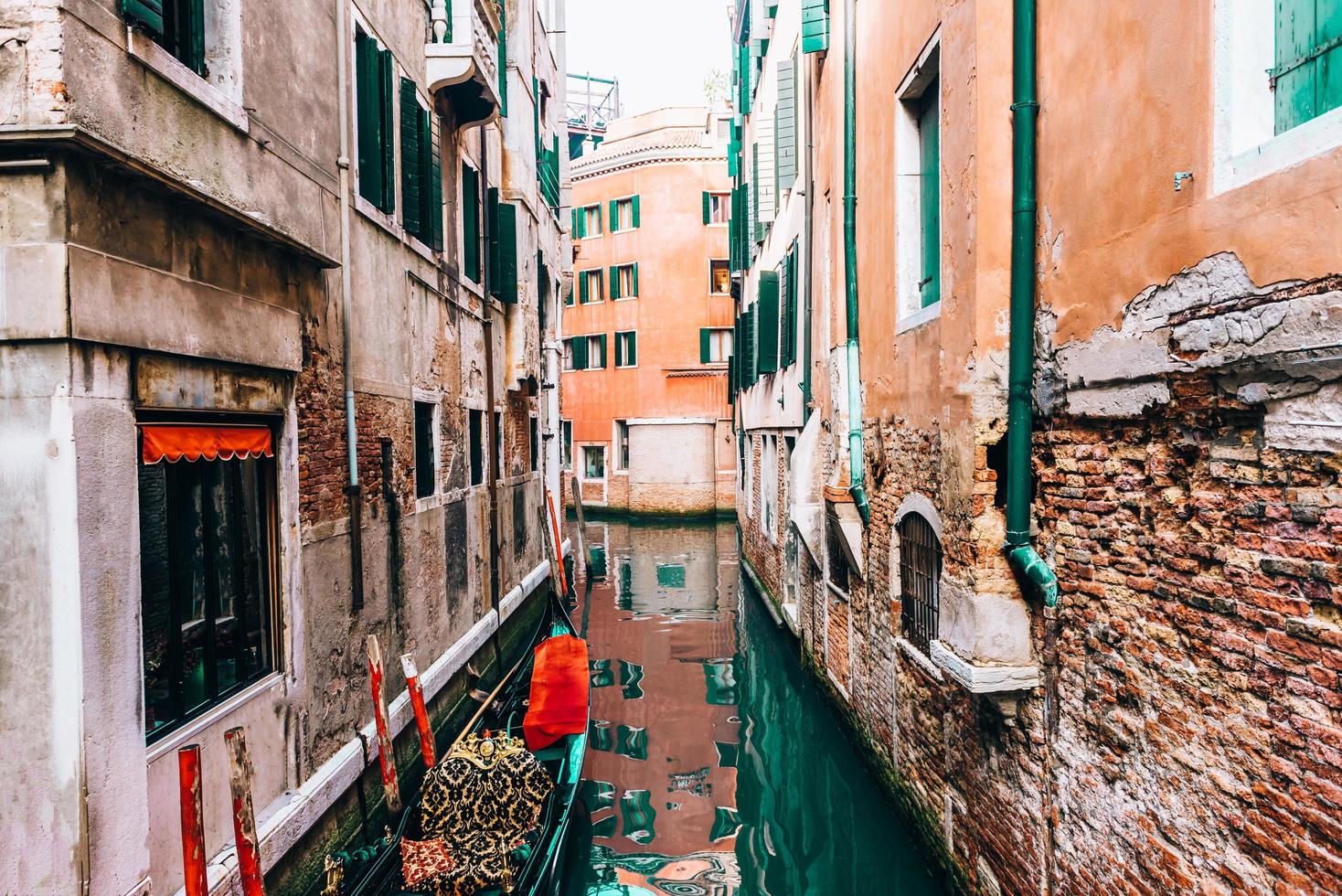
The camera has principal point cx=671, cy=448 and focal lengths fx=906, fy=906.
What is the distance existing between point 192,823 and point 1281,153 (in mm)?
3720

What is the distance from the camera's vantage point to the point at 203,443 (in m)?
3.42

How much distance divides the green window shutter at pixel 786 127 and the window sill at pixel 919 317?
447cm

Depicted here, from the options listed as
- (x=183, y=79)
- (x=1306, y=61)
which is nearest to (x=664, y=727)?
(x=183, y=79)

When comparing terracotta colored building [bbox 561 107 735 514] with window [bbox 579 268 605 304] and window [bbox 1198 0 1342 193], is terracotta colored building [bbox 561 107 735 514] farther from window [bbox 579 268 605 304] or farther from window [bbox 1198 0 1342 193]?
window [bbox 1198 0 1342 193]

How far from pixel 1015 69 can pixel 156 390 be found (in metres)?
3.38

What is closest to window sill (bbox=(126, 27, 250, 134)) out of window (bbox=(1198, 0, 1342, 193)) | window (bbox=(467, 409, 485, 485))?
window (bbox=(1198, 0, 1342, 193))

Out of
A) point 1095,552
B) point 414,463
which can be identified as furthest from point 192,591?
point 1095,552

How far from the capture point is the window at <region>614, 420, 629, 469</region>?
75.4ft

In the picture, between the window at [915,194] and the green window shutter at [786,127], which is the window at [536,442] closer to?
the green window shutter at [786,127]

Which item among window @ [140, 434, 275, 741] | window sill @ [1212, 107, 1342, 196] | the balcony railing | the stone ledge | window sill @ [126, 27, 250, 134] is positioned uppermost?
the balcony railing

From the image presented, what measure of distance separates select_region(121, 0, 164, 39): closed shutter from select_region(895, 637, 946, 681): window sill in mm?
4154

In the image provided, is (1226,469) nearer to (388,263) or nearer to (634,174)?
(388,263)

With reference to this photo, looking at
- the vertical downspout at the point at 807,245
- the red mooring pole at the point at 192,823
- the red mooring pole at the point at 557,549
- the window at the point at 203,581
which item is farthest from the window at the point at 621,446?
the red mooring pole at the point at 192,823

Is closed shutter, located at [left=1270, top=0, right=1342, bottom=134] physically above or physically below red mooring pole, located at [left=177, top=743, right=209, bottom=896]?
above
